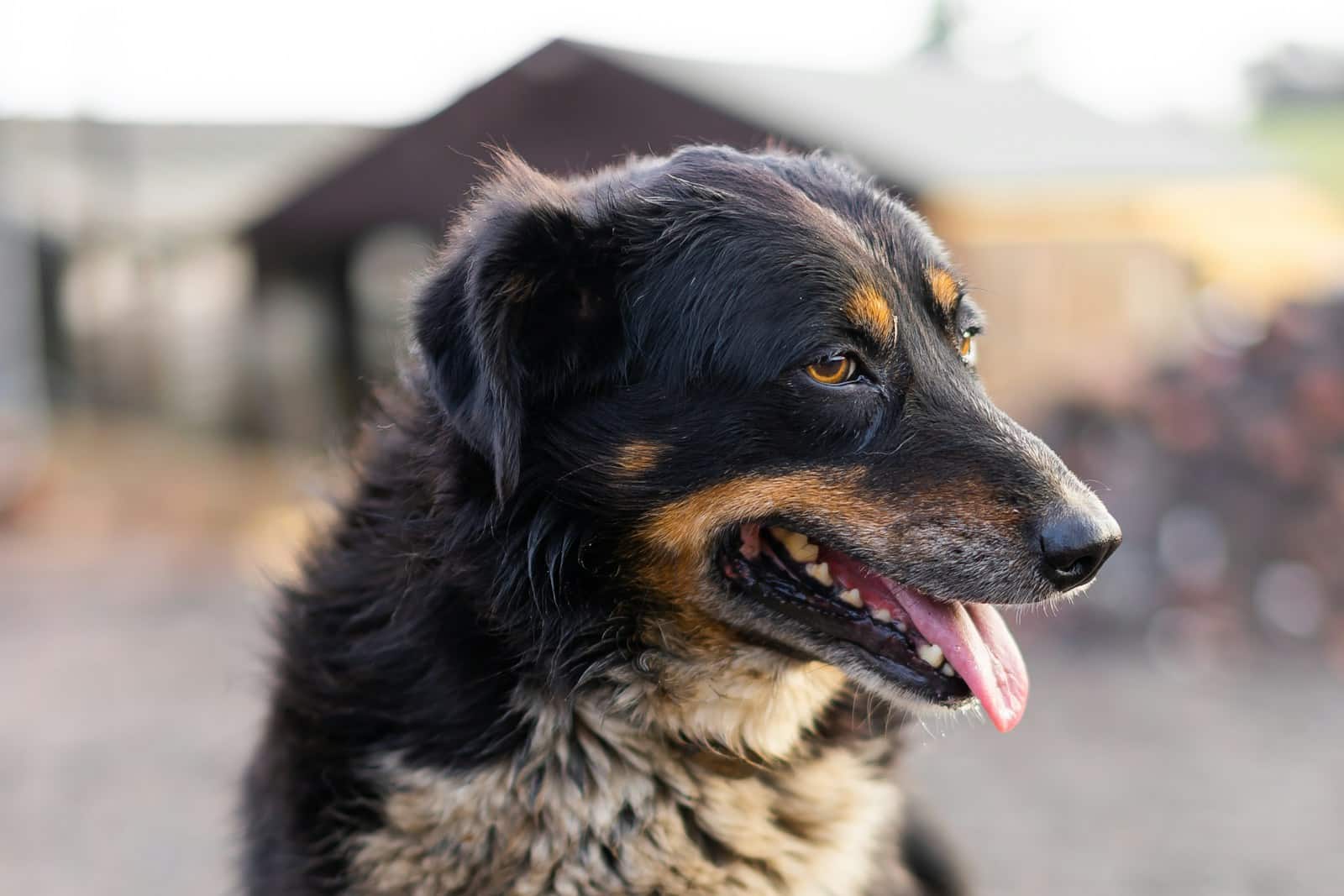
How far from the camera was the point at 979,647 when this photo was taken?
235 centimetres

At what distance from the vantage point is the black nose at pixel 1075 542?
7.08 feet

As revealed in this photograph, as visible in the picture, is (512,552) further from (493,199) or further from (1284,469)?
(1284,469)

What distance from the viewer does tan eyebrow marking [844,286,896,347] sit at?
7.58 feet

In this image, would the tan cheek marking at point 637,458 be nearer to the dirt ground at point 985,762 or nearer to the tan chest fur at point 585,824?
the tan chest fur at point 585,824

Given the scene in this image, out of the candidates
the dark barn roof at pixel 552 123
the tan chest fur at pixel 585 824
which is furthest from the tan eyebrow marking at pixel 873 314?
the dark barn roof at pixel 552 123

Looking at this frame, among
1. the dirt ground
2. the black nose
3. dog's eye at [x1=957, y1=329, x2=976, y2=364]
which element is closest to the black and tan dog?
the black nose

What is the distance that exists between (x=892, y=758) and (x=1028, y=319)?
11.0 m

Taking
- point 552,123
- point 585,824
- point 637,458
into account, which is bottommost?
point 552,123

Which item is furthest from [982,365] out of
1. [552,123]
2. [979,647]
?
[979,647]

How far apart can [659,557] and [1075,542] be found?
757mm

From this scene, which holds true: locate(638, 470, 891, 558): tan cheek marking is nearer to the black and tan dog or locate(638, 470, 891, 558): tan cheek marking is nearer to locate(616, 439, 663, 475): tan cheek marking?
the black and tan dog

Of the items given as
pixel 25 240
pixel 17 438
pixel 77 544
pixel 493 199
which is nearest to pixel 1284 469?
pixel 493 199

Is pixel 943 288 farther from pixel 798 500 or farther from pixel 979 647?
pixel 979 647

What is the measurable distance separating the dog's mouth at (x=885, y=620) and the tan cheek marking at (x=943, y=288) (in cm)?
57
